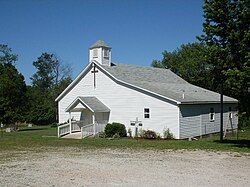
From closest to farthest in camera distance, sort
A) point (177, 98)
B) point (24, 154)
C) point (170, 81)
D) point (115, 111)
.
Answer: point (24, 154) → point (177, 98) → point (115, 111) → point (170, 81)

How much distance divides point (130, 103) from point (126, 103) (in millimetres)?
468

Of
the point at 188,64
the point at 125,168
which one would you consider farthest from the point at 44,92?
the point at 125,168

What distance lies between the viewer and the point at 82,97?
115 ft

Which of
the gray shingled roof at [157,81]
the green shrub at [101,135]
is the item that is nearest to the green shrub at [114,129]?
the green shrub at [101,135]

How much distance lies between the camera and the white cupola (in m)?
36.4

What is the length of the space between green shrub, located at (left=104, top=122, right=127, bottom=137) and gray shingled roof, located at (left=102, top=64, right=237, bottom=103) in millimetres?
3861

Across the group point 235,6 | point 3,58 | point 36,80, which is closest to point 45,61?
point 36,80

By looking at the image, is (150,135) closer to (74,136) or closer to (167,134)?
(167,134)

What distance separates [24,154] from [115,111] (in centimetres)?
1491

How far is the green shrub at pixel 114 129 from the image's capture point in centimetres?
3209

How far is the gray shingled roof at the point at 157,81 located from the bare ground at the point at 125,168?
39.4 ft

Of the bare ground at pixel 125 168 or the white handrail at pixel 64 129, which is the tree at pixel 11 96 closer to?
the white handrail at pixel 64 129

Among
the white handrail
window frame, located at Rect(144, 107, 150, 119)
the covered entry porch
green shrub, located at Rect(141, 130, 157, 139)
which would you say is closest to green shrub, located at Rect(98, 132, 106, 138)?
the covered entry porch

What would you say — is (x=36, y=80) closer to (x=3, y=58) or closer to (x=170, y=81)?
(x=3, y=58)
